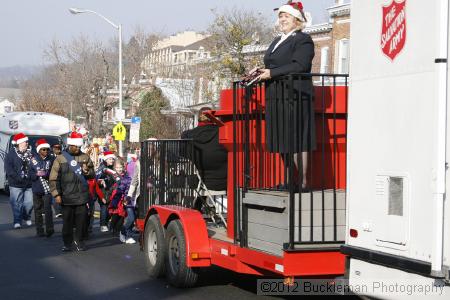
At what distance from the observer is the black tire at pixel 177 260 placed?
8508mm

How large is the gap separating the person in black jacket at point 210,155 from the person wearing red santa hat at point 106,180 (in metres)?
5.64

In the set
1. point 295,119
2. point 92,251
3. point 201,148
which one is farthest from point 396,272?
point 92,251

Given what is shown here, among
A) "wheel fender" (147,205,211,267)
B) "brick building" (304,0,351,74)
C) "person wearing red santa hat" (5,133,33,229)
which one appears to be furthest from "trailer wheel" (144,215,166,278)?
"brick building" (304,0,351,74)

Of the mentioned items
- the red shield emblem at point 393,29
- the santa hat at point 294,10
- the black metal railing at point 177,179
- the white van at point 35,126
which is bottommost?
the black metal railing at point 177,179

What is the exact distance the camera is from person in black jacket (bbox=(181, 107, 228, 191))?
9.41 m

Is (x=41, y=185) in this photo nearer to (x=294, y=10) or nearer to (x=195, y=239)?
(x=195, y=239)

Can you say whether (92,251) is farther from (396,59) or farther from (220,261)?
(396,59)

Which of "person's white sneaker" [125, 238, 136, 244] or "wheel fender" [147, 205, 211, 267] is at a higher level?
"wheel fender" [147, 205, 211, 267]

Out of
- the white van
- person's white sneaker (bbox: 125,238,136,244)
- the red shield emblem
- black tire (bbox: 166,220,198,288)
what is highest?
the red shield emblem

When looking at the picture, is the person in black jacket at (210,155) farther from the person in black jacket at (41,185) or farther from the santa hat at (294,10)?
the person in black jacket at (41,185)

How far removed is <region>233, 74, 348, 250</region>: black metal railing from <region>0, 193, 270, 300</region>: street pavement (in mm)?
1779

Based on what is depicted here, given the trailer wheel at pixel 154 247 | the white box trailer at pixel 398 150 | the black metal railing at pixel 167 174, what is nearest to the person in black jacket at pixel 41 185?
the black metal railing at pixel 167 174

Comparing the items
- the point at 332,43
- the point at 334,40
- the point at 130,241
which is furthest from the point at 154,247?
the point at 332,43

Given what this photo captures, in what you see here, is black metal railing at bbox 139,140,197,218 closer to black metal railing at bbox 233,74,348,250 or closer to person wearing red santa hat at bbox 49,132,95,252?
person wearing red santa hat at bbox 49,132,95,252
